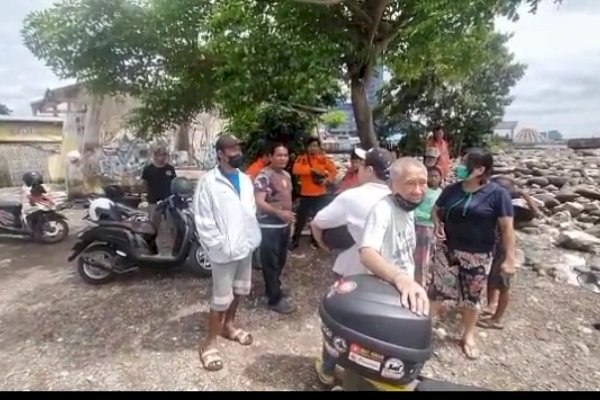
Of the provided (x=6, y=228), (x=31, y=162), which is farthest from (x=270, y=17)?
(x=31, y=162)

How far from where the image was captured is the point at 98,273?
14.7 feet

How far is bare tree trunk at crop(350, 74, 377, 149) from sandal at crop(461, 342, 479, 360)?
11.5 feet

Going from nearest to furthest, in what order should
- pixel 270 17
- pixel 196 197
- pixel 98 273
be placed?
1. pixel 196 197
2. pixel 98 273
3. pixel 270 17

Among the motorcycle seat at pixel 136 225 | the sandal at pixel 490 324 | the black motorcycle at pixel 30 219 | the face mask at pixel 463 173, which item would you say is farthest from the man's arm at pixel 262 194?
the black motorcycle at pixel 30 219

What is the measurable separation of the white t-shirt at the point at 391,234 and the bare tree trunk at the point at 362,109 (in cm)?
391

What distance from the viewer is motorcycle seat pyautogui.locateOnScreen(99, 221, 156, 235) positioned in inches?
175

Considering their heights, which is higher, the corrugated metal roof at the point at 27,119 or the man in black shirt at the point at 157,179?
the corrugated metal roof at the point at 27,119

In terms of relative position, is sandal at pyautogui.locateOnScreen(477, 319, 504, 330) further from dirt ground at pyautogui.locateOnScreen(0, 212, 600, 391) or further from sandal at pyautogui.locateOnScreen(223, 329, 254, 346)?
sandal at pyautogui.locateOnScreen(223, 329, 254, 346)

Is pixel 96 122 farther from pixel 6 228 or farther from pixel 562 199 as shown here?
pixel 562 199

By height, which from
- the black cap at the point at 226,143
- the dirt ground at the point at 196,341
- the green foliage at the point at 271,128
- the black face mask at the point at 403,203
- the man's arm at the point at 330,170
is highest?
the green foliage at the point at 271,128

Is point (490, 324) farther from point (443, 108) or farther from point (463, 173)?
point (443, 108)

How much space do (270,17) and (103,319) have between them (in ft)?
11.8

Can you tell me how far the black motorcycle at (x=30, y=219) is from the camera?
6234 mm

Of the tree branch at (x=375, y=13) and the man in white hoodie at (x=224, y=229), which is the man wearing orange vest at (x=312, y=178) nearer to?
the tree branch at (x=375, y=13)
